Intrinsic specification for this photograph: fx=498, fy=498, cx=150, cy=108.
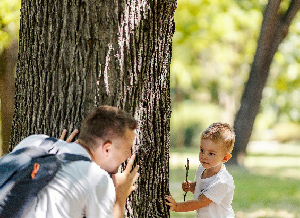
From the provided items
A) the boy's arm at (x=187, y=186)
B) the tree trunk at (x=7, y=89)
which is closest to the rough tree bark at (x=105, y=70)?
the boy's arm at (x=187, y=186)

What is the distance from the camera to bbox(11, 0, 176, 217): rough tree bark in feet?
10.9

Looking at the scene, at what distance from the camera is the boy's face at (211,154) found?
399 centimetres

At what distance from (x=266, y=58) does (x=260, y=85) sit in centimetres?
95

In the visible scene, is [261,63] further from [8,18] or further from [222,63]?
[222,63]

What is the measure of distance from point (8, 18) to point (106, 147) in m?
4.84

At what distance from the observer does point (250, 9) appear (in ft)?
47.8

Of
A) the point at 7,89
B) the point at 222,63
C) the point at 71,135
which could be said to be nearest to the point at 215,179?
the point at 71,135

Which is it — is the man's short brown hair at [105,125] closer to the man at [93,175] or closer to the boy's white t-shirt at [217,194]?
the man at [93,175]

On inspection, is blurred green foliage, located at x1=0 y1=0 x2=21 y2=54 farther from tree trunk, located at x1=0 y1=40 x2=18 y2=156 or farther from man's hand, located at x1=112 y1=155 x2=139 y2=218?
man's hand, located at x1=112 y1=155 x2=139 y2=218

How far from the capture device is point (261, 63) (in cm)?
1478

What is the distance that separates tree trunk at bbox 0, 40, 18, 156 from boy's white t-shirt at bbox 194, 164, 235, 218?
4448mm

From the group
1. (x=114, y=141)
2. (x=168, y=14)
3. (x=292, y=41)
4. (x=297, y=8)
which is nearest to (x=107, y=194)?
(x=114, y=141)

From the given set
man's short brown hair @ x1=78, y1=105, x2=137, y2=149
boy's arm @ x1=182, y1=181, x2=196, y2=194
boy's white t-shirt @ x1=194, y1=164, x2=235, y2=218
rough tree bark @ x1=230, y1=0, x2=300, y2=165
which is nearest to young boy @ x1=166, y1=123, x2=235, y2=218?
boy's white t-shirt @ x1=194, y1=164, x2=235, y2=218

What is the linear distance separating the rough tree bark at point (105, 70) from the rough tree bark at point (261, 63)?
416 inches
